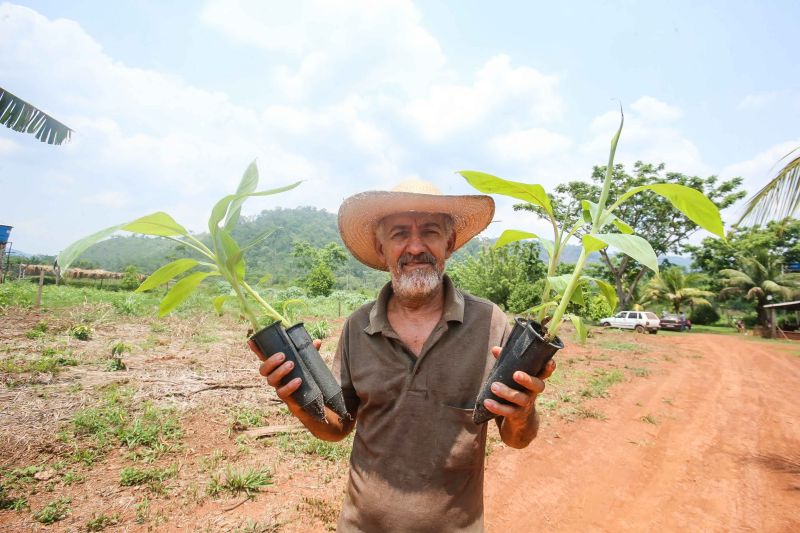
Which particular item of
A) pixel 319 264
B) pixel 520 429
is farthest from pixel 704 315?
pixel 520 429

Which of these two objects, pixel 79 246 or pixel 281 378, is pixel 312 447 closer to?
pixel 281 378

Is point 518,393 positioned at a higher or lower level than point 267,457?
higher

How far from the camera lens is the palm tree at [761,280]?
2195cm

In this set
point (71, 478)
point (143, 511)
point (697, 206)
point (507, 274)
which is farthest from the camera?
point (507, 274)

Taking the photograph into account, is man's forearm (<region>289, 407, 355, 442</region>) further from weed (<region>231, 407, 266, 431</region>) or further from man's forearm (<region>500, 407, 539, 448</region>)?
weed (<region>231, 407, 266, 431</region>)

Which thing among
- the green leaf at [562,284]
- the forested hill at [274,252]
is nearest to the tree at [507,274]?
the green leaf at [562,284]

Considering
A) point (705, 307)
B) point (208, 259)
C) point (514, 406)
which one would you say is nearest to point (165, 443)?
point (208, 259)

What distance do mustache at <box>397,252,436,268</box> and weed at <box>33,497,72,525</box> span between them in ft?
10.3

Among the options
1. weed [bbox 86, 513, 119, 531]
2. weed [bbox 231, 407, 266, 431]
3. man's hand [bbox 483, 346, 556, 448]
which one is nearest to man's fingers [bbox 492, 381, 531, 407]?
man's hand [bbox 483, 346, 556, 448]

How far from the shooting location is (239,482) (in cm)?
323

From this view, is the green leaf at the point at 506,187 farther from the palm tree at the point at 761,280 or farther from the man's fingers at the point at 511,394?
the palm tree at the point at 761,280

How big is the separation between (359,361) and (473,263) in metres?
17.5

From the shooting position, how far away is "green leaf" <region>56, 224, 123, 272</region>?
0.91 metres

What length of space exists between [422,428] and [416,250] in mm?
692
